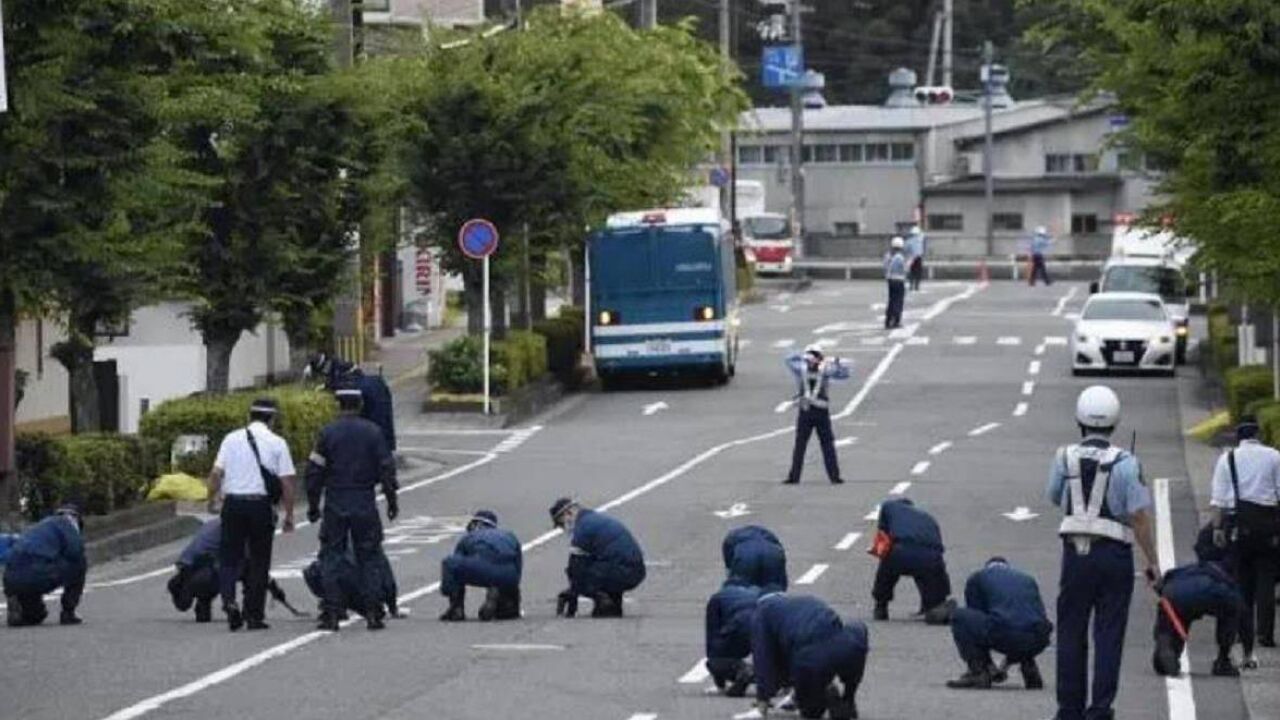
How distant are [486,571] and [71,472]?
8.72m

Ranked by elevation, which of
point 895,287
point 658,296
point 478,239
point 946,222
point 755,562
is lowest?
point 755,562

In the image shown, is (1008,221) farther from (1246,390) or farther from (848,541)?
(848,541)

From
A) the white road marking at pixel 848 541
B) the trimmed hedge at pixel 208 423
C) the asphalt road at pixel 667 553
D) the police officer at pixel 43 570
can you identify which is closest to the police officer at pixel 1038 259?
the asphalt road at pixel 667 553

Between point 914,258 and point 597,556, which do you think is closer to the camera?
point 597,556

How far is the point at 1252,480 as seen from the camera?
2069cm

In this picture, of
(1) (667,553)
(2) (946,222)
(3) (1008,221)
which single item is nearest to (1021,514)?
(1) (667,553)

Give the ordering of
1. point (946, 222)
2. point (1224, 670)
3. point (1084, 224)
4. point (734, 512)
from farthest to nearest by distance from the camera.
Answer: point (946, 222) → point (1084, 224) → point (734, 512) → point (1224, 670)

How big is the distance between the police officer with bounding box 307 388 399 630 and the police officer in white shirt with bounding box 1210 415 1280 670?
5.81m

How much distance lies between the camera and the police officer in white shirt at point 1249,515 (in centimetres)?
2064

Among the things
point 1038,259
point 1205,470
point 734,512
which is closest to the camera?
point 734,512

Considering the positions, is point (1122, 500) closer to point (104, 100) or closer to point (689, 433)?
point (104, 100)

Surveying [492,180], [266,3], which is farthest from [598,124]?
[266,3]

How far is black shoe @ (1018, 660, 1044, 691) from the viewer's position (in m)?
18.8

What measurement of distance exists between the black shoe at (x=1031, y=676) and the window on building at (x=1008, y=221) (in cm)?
9016
